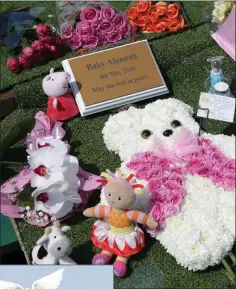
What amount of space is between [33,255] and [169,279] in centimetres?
46

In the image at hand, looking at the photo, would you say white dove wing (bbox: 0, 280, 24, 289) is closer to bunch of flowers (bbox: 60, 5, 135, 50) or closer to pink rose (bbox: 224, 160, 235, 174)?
pink rose (bbox: 224, 160, 235, 174)

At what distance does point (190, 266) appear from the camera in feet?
4.93

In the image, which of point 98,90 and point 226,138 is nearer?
point 226,138

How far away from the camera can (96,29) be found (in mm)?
2072

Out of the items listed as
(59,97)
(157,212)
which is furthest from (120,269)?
(59,97)

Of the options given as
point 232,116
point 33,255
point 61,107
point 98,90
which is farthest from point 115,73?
point 33,255

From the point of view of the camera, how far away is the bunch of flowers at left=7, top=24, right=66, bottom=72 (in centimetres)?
204

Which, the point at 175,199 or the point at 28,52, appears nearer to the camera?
the point at 175,199

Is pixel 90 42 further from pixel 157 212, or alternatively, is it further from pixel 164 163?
pixel 157 212

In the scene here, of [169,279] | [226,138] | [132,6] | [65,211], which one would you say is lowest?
[169,279]

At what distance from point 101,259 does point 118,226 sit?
0.13 m

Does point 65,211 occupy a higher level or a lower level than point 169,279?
higher

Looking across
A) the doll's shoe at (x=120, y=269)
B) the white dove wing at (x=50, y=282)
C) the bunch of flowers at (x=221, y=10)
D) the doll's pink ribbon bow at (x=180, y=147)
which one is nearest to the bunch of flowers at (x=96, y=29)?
the bunch of flowers at (x=221, y=10)

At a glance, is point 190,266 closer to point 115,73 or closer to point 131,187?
point 131,187
